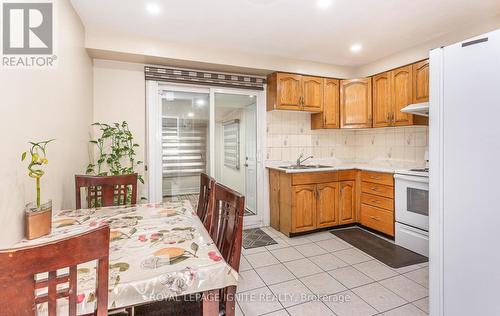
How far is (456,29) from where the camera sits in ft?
8.52

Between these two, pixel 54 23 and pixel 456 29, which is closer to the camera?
pixel 54 23

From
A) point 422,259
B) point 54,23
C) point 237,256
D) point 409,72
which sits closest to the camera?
point 237,256

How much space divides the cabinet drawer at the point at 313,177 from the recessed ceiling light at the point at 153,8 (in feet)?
7.64

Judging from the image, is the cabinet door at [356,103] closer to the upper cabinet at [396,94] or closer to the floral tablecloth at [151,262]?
the upper cabinet at [396,94]

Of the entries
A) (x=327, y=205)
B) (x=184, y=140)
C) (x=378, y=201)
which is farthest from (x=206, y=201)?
(x=378, y=201)

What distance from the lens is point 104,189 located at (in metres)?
1.94

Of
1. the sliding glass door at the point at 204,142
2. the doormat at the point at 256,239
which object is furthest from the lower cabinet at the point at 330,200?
the sliding glass door at the point at 204,142

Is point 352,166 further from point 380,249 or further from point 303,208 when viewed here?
point 380,249

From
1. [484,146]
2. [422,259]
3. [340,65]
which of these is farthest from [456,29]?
[422,259]

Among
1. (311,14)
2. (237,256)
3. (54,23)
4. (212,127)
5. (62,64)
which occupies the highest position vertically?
(311,14)

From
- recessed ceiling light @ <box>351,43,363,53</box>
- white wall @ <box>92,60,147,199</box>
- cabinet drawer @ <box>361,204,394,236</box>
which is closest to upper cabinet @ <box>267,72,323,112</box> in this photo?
recessed ceiling light @ <box>351,43,363,53</box>

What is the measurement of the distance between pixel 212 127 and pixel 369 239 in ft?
8.47

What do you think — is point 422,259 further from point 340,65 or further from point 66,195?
point 66,195

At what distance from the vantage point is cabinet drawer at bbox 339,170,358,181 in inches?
137
